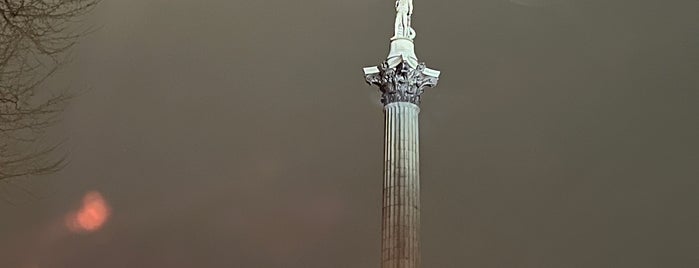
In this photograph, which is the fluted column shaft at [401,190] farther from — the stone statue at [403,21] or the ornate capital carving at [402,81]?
the stone statue at [403,21]

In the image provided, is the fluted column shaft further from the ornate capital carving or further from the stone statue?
the stone statue

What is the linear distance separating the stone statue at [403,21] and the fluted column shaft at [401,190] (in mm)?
2371

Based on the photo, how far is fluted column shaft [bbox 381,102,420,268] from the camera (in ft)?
89.3

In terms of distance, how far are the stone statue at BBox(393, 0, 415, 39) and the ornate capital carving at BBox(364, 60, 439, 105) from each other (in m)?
1.19

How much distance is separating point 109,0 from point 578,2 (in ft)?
71.9

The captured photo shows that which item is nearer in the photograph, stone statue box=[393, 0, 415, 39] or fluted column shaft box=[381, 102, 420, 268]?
fluted column shaft box=[381, 102, 420, 268]

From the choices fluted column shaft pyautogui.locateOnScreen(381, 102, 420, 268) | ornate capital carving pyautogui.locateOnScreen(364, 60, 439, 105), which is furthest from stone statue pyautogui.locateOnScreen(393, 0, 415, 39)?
fluted column shaft pyautogui.locateOnScreen(381, 102, 420, 268)

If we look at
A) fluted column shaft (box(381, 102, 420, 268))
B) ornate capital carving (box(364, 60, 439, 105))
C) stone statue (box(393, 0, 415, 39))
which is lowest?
fluted column shaft (box(381, 102, 420, 268))

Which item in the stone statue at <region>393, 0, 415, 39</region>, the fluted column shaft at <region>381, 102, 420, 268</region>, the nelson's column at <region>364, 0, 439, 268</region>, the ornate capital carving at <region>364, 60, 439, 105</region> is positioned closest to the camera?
the fluted column shaft at <region>381, 102, 420, 268</region>

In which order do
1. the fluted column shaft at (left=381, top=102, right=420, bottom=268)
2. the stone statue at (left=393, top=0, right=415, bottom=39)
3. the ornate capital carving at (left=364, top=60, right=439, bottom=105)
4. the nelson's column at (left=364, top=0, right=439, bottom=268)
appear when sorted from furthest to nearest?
the stone statue at (left=393, top=0, right=415, bottom=39) → the ornate capital carving at (left=364, top=60, right=439, bottom=105) → the nelson's column at (left=364, top=0, right=439, bottom=268) → the fluted column shaft at (left=381, top=102, right=420, bottom=268)

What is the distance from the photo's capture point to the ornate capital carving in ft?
95.4

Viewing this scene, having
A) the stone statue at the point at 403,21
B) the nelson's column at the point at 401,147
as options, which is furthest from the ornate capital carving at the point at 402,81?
the stone statue at the point at 403,21

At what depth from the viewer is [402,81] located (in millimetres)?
29094

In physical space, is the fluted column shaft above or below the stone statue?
below
